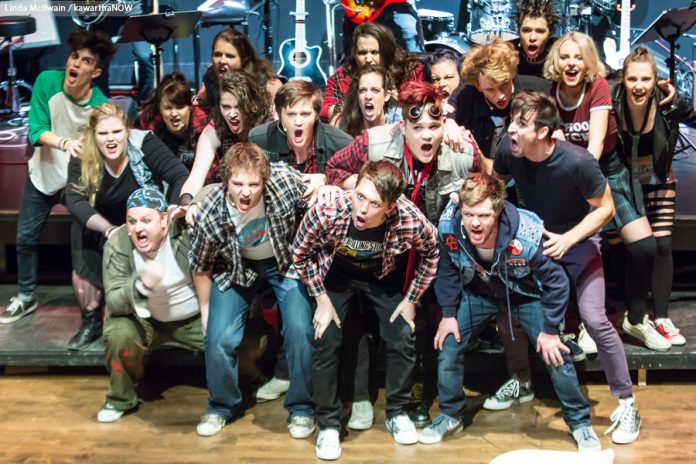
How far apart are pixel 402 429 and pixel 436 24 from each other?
313 cm

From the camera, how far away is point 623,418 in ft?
12.6

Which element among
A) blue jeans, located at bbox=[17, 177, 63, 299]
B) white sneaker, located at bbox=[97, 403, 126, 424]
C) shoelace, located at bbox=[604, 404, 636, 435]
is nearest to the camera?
shoelace, located at bbox=[604, 404, 636, 435]

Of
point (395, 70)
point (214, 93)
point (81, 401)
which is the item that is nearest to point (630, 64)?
point (395, 70)

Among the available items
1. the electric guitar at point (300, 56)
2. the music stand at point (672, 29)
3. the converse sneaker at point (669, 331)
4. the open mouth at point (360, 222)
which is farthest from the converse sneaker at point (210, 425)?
the music stand at point (672, 29)

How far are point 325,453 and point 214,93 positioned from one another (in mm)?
1891

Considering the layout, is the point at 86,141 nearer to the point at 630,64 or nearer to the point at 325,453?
the point at 325,453

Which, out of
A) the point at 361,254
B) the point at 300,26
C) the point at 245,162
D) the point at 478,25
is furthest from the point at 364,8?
the point at 361,254

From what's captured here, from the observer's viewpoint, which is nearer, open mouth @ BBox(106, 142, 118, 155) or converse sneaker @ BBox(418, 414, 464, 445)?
converse sneaker @ BBox(418, 414, 464, 445)

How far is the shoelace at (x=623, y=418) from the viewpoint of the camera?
3838 mm

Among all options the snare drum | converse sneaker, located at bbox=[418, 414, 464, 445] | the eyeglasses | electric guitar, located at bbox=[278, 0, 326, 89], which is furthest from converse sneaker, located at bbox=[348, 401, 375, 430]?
the snare drum

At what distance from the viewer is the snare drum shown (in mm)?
6023

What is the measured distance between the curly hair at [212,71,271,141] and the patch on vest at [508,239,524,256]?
134cm

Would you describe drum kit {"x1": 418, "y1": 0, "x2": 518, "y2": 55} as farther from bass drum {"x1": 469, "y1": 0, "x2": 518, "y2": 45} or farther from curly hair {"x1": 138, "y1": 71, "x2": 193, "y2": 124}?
curly hair {"x1": 138, "y1": 71, "x2": 193, "y2": 124}

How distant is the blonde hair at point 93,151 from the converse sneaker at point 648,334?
8.11 ft
